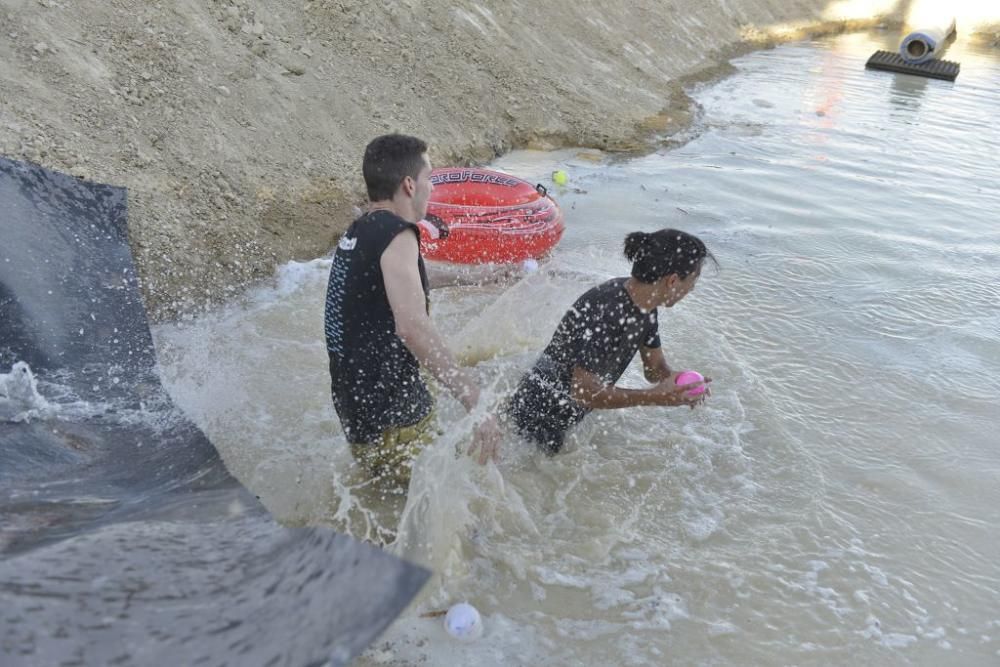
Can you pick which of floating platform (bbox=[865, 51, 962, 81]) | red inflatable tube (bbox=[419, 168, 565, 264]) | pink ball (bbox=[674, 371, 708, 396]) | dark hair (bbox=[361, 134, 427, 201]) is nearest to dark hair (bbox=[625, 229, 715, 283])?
pink ball (bbox=[674, 371, 708, 396])

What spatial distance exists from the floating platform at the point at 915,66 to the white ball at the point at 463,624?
57.6ft

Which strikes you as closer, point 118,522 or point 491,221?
point 118,522

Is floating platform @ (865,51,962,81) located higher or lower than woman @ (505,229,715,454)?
higher

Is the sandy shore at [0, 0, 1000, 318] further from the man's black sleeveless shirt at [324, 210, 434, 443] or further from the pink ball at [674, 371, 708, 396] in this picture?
the pink ball at [674, 371, 708, 396]

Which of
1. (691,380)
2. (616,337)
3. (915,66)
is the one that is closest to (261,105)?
(616,337)

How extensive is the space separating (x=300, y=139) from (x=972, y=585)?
21.8ft

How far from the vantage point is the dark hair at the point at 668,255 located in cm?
333

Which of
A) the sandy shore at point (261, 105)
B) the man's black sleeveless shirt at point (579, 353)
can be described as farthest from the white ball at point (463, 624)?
the sandy shore at point (261, 105)

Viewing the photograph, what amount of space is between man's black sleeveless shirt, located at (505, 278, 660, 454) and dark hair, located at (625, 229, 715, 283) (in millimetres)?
216

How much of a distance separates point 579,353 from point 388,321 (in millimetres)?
970

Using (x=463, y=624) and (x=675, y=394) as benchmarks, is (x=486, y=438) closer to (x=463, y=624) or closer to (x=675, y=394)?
(x=463, y=624)

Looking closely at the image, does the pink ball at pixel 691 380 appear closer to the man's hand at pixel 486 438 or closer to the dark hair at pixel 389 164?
the man's hand at pixel 486 438

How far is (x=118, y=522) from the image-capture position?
9.13 feet

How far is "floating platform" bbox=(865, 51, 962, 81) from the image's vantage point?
53.8 feet
